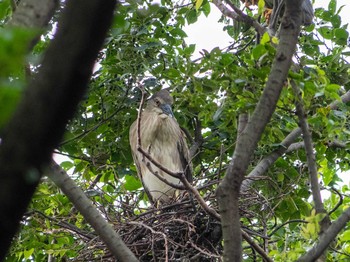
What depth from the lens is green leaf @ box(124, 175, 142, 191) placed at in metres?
5.84

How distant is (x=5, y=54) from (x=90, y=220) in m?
2.01

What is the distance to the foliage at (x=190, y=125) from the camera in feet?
13.8

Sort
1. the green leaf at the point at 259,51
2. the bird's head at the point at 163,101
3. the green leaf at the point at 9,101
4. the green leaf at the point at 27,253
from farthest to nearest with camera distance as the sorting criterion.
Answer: the bird's head at the point at 163,101, the green leaf at the point at 27,253, the green leaf at the point at 259,51, the green leaf at the point at 9,101

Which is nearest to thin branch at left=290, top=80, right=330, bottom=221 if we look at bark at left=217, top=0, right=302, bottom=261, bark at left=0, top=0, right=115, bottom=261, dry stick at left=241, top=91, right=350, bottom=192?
bark at left=217, top=0, right=302, bottom=261

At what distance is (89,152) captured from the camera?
536cm

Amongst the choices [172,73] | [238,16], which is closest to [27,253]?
[172,73]

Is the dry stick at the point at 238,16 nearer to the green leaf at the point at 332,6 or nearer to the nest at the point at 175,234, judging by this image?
the green leaf at the point at 332,6

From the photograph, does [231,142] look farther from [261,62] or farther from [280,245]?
[261,62]

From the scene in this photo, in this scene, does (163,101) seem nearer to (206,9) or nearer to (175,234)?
(206,9)

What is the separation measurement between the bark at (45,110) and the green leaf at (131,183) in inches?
187

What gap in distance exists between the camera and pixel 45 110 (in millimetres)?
1033

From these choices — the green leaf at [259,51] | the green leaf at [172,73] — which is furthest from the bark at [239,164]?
the green leaf at [172,73]

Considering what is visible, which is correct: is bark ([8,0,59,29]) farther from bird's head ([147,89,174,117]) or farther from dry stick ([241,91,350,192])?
bird's head ([147,89,174,117])

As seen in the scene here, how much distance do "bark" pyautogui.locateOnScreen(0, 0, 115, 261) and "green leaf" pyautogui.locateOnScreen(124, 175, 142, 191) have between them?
4754 mm
